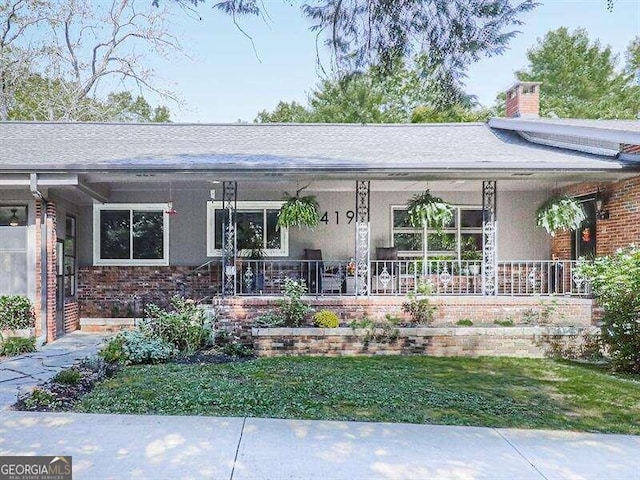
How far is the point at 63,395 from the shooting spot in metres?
5.75

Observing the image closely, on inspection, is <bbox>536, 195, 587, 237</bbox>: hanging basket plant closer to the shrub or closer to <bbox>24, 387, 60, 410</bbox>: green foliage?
the shrub

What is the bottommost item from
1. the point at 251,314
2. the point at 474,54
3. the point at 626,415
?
the point at 626,415

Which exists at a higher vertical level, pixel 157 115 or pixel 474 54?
pixel 157 115

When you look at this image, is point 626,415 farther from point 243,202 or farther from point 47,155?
point 47,155

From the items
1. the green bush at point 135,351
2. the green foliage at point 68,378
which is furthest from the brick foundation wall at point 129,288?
the green foliage at point 68,378

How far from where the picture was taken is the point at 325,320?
28.8 feet

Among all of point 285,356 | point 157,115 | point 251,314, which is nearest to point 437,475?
point 285,356

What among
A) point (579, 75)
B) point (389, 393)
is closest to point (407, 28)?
point (389, 393)

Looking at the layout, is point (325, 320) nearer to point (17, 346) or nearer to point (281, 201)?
point (281, 201)

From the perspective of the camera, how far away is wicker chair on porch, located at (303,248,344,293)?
405 inches

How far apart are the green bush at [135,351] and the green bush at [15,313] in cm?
222

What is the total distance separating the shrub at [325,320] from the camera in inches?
345

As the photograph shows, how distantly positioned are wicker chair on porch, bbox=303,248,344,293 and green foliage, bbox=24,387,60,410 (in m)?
5.26

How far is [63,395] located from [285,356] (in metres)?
3.54
